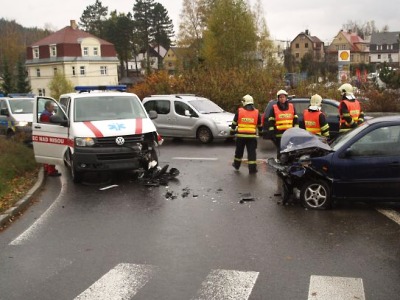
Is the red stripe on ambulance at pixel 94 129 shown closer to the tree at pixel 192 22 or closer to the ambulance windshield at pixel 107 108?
the ambulance windshield at pixel 107 108

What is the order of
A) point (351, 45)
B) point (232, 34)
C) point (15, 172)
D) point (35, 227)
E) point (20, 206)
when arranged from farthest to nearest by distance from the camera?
point (351, 45), point (232, 34), point (15, 172), point (20, 206), point (35, 227)

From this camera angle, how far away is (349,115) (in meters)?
10.7

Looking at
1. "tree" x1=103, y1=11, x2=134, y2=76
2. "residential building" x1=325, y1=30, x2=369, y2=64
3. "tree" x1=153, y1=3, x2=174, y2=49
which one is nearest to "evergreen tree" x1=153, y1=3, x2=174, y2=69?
"tree" x1=153, y1=3, x2=174, y2=49

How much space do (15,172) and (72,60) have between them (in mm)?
65750

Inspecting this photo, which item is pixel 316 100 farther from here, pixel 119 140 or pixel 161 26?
pixel 161 26

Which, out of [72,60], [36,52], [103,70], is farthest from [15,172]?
[36,52]

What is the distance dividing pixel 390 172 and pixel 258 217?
6.96ft

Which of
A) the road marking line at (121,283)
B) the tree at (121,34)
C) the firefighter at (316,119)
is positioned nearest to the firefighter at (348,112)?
the firefighter at (316,119)

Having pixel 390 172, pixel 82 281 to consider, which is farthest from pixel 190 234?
pixel 390 172

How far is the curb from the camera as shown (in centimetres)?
775

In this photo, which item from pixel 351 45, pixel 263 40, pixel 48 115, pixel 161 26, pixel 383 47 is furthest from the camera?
pixel 383 47

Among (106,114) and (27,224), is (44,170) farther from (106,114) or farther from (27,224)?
(27,224)

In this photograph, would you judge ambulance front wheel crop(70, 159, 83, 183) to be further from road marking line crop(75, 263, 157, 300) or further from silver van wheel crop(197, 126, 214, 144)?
silver van wheel crop(197, 126, 214, 144)

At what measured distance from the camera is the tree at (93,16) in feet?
307
